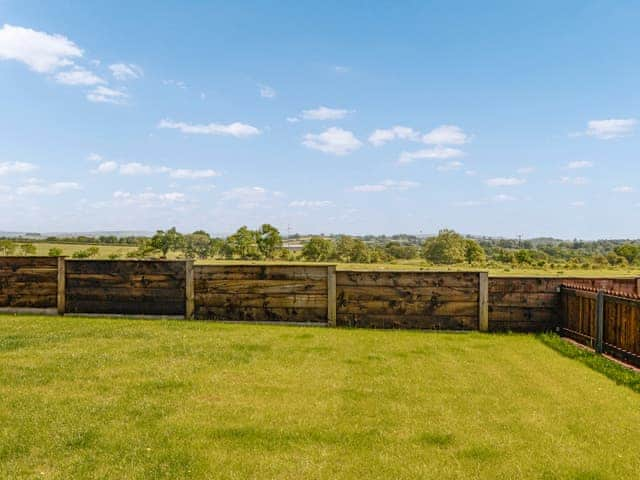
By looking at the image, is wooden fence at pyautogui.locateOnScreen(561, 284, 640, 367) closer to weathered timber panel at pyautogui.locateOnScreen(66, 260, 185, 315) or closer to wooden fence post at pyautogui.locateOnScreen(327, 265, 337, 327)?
wooden fence post at pyautogui.locateOnScreen(327, 265, 337, 327)

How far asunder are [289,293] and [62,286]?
5700 millimetres

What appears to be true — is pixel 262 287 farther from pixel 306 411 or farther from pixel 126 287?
pixel 306 411

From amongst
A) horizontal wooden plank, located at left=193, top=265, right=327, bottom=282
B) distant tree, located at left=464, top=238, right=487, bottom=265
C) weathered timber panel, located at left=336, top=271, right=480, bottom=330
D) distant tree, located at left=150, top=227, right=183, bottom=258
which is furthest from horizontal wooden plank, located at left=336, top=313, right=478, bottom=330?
distant tree, located at left=464, top=238, right=487, bottom=265

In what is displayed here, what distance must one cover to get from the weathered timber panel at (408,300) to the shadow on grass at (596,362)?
1580mm

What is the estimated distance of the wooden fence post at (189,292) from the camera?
1029 centimetres

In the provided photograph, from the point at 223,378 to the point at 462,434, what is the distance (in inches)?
124

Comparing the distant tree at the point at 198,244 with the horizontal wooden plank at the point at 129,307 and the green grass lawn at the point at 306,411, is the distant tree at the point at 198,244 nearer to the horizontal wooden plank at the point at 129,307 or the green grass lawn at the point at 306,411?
the horizontal wooden plank at the point at 129,307

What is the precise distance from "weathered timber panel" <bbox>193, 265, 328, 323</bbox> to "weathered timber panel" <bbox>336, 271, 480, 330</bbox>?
0.54 metres

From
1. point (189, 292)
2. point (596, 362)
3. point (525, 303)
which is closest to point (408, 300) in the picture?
point (525, 303)

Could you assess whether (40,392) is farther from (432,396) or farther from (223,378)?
Answer: (432,396)

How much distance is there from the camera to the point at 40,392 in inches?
206

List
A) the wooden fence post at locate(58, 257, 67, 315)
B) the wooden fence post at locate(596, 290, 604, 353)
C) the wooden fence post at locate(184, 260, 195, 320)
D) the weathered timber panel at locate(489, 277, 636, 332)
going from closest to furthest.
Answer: the wooden fence post at locate(596, 290, 604, 353) → the weathered timber panel at locate(489, 277, 636, 332) → the wooden fence post at locate(184, 260, 195, 320) → the wooden fence post at locate(58, 257, 67, 315)

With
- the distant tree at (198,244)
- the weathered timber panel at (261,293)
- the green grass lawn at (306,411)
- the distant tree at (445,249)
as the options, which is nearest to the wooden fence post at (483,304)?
the green grass lawn at (306,411)

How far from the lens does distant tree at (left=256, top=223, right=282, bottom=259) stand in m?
114
